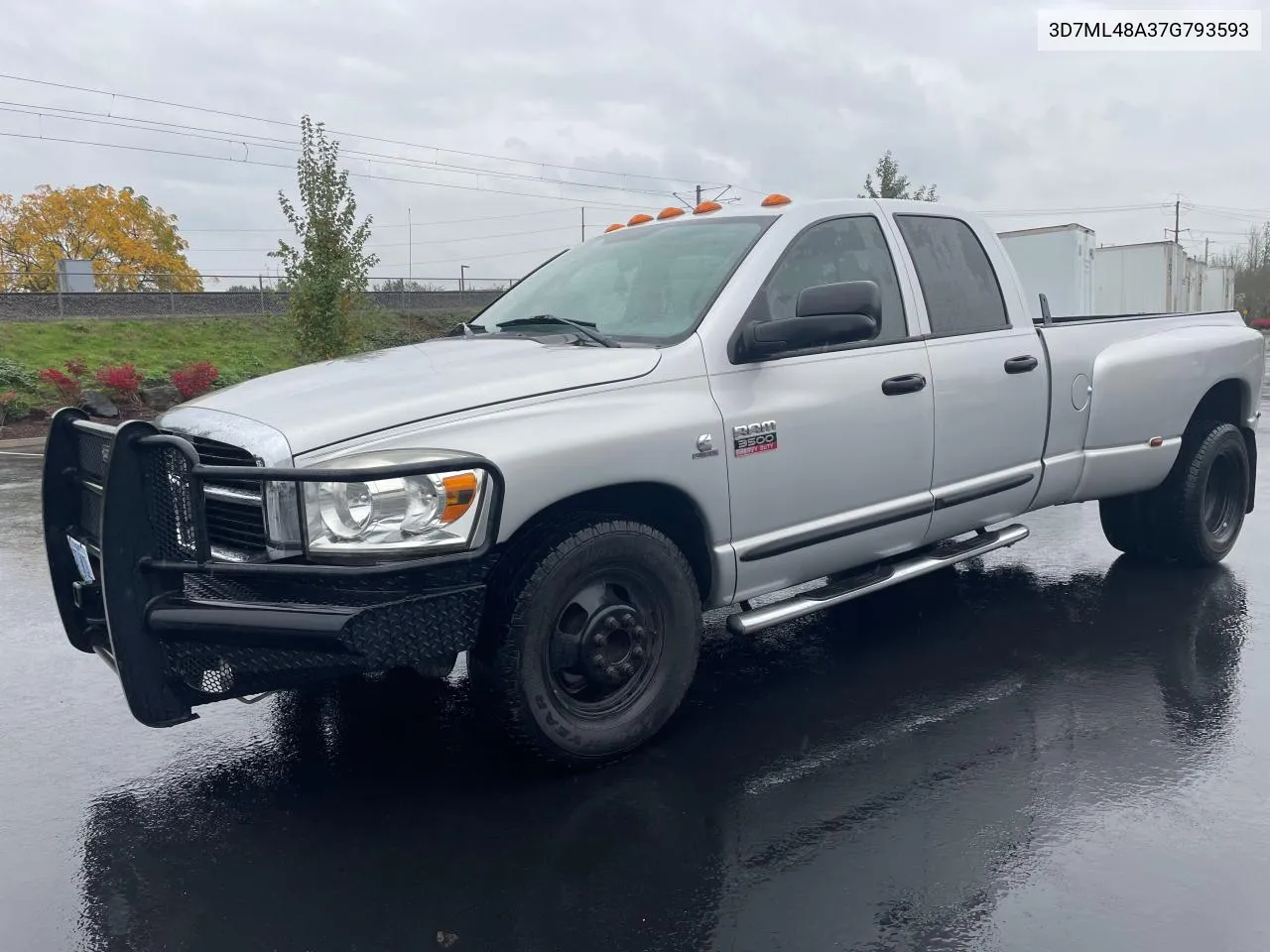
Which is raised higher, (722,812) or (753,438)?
(753,438)

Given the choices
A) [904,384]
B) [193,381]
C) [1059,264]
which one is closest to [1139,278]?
[1059,264]

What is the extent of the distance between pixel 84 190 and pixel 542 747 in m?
62.4

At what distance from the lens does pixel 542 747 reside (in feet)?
11.9

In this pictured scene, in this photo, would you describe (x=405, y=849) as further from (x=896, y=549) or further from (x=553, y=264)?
(x=553, y=264)

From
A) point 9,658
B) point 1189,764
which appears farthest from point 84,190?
point 1189,764

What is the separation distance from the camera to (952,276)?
17.2ft

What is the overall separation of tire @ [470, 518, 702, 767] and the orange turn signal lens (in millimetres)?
329

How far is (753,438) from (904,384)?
36.1 inches

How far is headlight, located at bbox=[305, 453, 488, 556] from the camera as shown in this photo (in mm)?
3236

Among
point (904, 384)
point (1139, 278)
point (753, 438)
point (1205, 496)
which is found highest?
point (1139, 278)

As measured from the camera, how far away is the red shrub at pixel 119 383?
65.0 ft

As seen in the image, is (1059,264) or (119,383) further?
(119,383)

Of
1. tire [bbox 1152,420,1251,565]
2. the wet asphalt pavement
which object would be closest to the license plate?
the wet asphalt pavement

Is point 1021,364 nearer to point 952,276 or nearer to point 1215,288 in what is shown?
point 952,276
